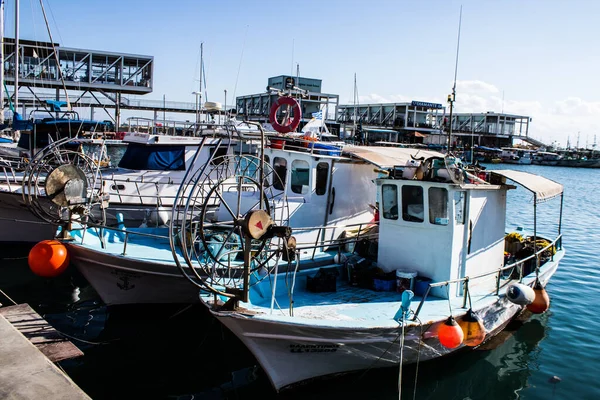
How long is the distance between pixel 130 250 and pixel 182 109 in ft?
166

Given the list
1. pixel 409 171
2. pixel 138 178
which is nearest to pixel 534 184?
pixel 409 171

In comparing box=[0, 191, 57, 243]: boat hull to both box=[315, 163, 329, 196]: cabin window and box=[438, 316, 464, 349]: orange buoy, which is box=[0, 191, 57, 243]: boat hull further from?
box=[438, 316, 464, 349]: orange buoy

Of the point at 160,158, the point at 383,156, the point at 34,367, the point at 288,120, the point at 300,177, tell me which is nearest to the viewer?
the point at 34,367

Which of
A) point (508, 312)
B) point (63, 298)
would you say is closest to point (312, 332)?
point (508, 312)

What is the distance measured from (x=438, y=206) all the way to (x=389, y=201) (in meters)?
0.97

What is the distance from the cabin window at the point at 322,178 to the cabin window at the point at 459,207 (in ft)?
12.8

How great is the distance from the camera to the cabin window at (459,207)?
9.02 meters

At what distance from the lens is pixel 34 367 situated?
5.75 meters

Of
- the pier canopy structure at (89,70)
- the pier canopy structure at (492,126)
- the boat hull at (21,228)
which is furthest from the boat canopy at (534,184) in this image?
the pier canopy structure at (492,126)

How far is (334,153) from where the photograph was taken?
40.4 feet

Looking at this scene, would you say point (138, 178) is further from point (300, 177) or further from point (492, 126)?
point (492, 126)

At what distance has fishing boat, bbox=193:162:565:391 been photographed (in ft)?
24.2

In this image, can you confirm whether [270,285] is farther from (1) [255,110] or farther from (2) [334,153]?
(1) [255,110]

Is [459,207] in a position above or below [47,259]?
above
